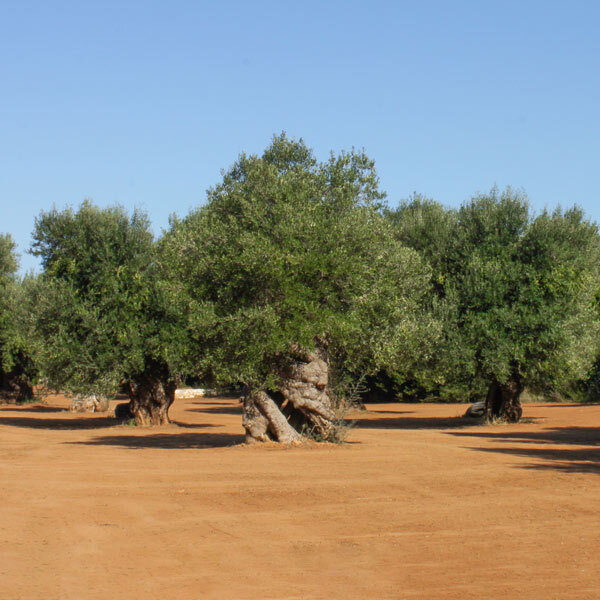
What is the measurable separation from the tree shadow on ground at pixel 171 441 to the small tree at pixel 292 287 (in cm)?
254

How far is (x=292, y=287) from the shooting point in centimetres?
2084

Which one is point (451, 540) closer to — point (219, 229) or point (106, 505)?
point (106, 505)

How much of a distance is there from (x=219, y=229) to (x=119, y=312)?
34.7 ft

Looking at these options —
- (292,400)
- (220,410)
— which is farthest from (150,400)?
(220,410)

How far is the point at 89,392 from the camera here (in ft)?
99.0

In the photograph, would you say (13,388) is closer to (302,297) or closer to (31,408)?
(31,408)

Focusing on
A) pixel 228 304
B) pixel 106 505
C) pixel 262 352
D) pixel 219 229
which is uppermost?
pixel 219 229

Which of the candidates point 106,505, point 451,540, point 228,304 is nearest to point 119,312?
point 228,304

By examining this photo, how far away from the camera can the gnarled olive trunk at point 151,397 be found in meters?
33.2

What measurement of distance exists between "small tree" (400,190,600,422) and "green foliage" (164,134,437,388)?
8.37 meters

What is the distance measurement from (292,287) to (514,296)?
1469 cm

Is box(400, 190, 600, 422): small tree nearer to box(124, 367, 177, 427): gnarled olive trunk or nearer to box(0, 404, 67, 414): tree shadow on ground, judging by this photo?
box(124, 367, 177, 427): gnarled olive trunk

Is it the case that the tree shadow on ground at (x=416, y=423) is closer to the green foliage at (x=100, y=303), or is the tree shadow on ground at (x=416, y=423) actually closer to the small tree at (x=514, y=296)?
the small tree at (x=514, y=296)

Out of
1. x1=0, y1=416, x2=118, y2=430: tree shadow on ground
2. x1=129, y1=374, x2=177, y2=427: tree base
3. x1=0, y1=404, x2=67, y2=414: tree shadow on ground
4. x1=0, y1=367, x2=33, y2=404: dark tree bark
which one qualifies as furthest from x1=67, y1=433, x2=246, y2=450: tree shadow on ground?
x1=0, y1=367, x2=33, y2=404: dark tree bark
